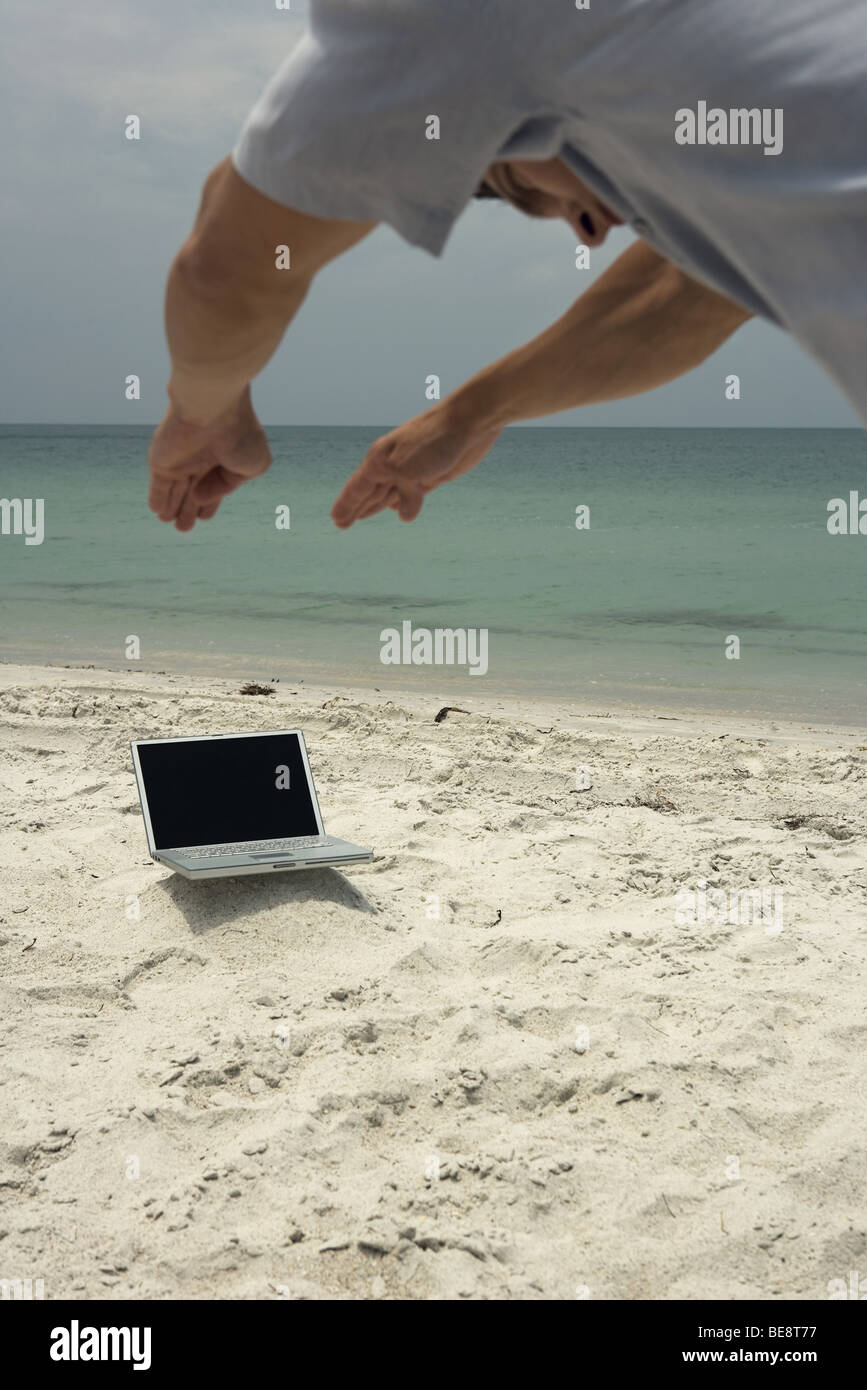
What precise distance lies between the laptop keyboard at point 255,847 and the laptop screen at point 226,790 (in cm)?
2

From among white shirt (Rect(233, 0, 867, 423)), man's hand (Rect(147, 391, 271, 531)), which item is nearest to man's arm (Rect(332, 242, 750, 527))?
man's hand (Rect(147, 391, 271, 531))

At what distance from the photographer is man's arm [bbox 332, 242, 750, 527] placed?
1043 mm

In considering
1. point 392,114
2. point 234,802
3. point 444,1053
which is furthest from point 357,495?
point 234,802

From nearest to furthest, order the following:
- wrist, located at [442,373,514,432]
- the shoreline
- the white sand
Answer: wrist, located at [442,373,514,432] < the white sand < the shoreline

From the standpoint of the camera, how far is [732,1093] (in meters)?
2.06

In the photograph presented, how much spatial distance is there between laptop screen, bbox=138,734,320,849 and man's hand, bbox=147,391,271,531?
1.72 meters

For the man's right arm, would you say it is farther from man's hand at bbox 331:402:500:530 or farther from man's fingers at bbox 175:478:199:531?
man's fingers at bbox 175:478:199:531

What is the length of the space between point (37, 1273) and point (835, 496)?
28.0 meters

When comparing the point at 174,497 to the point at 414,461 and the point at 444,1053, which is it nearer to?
the point at 414,461

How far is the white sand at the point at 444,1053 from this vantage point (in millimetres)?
1684

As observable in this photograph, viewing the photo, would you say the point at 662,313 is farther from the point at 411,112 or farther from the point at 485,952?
the point at 485,952

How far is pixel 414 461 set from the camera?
4.08 feet

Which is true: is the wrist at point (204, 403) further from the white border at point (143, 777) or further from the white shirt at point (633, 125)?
the white border at point (143, 777)
